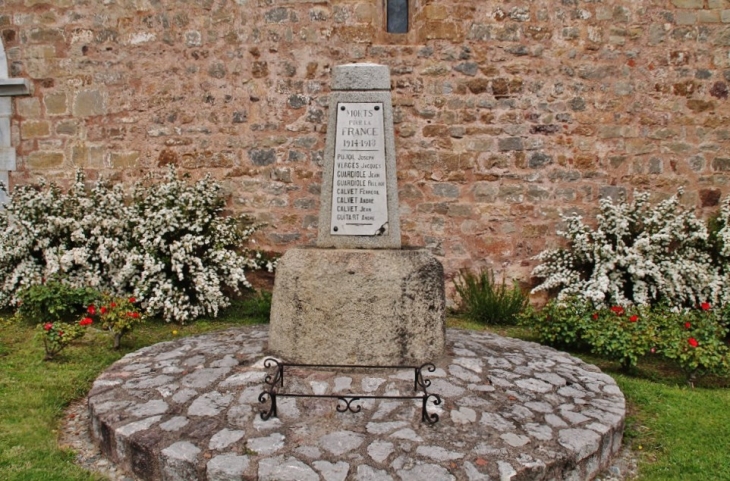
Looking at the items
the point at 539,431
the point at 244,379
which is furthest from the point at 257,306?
the point at 539,431

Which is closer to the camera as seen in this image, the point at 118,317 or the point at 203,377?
the point at 203,377

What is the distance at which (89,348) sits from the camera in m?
5.01

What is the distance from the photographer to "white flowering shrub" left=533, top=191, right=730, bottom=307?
5996mm

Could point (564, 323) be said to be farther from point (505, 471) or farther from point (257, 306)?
point (257, 306)

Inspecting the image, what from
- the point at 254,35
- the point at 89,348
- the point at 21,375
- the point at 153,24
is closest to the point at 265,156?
the point at 254,35

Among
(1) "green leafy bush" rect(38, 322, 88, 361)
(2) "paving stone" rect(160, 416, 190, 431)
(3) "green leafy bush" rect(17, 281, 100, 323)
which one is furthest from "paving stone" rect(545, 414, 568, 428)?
(3) "green leafy bush" rect(17, 281, 100, 323)

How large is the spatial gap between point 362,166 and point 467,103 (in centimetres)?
307

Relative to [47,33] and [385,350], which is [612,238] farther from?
[47,33]

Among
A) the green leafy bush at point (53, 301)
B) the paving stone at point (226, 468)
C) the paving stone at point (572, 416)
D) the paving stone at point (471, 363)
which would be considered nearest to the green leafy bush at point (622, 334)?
the paving stone at point (471, 363)

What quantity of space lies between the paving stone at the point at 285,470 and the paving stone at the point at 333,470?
4 centimetres

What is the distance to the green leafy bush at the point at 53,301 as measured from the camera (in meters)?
5.66

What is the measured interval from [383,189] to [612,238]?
144 inches

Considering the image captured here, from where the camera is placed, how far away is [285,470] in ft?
8.75

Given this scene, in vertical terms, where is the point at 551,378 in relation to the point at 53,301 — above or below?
below
